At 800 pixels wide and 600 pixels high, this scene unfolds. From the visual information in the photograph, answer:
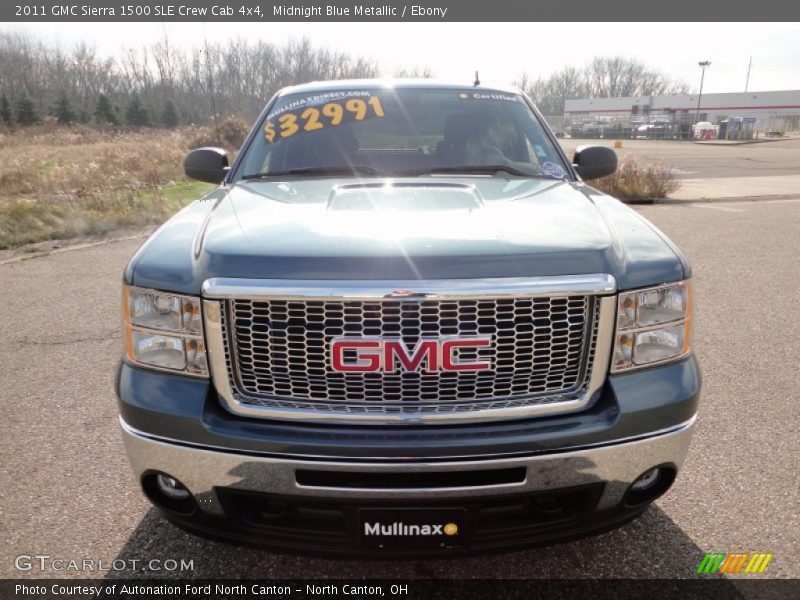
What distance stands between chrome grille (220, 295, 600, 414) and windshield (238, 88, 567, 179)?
132 centimetres

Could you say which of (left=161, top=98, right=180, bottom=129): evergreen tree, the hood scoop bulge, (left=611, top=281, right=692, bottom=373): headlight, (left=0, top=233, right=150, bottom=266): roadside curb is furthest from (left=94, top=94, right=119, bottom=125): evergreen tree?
(left=611, top=281, right=692, bottom=373): headlight

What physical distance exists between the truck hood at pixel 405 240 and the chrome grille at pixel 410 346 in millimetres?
97

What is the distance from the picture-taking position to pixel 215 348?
1.79 meters

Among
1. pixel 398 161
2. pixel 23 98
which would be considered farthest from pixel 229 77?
pixel 398 161

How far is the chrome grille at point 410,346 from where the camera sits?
1.71 m

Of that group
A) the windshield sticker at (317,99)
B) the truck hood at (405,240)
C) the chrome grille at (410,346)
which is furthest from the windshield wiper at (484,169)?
the chrome grille at (410,346)

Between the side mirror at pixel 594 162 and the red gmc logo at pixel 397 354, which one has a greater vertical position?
the side mirror at pixel 594 162

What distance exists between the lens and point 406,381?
1.77m

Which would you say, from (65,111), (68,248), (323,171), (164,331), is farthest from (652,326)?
(65,111)

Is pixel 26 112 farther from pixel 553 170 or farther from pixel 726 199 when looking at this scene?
pixel 553 170

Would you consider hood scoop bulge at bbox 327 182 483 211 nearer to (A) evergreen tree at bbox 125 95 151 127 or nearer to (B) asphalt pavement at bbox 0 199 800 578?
(B) asphalt pavement at bbox 0 199 800 578

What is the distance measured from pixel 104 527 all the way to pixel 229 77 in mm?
71876

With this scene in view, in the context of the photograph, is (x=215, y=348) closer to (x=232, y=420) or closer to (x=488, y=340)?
(x=232, y=420)

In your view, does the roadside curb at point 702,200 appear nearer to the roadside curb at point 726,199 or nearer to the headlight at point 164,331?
the roadside curb at point 726,199
